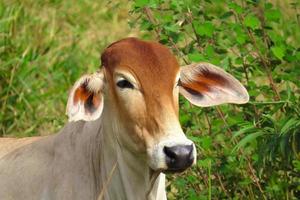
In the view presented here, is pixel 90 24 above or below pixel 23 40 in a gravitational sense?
below

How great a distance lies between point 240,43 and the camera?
5742 mm

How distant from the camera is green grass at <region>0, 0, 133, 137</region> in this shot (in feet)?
24.7

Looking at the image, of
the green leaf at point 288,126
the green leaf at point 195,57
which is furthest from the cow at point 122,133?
the green leaf at point 195,57

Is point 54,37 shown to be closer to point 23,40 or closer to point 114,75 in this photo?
point 23,40

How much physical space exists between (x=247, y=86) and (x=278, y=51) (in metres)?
0.27

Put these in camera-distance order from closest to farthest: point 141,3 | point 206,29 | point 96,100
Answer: point 96,100 < point 141,3 < point 206,29

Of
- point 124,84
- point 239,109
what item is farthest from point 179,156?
point 239,109

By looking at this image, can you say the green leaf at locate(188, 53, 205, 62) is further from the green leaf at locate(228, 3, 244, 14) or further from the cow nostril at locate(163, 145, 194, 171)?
the cow nostril at locate(163, 145, 194, 171)

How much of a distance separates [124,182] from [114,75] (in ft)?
1.57

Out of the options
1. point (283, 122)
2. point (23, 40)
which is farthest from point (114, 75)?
point (23, 40)

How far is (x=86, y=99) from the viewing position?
4.72 meters

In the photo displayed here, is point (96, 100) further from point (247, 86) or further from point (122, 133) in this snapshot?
point (247, 86)

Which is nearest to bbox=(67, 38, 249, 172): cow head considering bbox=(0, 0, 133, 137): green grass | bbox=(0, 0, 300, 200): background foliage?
bbox=(0, 0, 300, 200): background foliage

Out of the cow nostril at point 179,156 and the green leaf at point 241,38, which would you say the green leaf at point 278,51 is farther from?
the cow nostril at point 179,156
